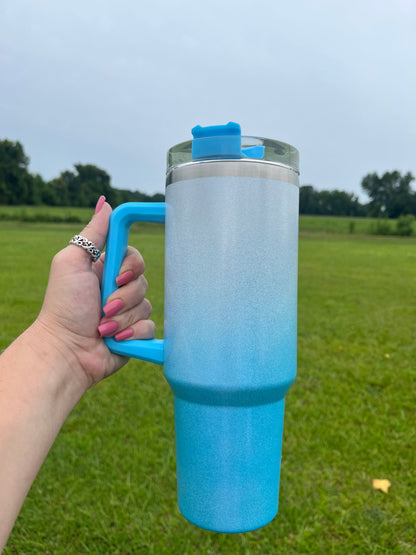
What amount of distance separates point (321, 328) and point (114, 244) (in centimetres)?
483

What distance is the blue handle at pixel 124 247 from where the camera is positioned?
1.26 metres

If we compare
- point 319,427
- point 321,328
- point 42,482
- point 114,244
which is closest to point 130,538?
point 42,482

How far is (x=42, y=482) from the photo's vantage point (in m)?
2.71

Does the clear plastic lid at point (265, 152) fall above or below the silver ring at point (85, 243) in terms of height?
above

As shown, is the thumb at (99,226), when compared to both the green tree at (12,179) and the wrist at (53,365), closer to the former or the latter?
the wrist at (53,365)

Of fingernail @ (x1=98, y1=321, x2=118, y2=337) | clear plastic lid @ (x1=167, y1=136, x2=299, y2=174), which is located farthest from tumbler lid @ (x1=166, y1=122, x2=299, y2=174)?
fingernail @ (x1=98, y1=321, x2=118, y2=337)

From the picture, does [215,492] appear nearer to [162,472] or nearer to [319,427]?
[162,472]

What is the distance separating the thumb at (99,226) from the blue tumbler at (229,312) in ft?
0.82

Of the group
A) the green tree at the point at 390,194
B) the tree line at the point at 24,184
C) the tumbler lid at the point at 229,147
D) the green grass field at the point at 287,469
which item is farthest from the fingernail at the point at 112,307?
the green tree at the point at 390,194

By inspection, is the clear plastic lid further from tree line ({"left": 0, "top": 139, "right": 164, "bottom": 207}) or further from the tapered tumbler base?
tree line ({"left": 0, "top": 139, "right": 164, "bottom": 207})

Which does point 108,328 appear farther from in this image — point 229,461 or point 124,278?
point 229,461

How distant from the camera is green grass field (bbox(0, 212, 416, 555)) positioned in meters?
2.31

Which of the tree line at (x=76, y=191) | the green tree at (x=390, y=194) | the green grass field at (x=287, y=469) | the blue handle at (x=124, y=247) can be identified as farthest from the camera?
the green tree at (x=390, y=194)

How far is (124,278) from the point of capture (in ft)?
4.58
